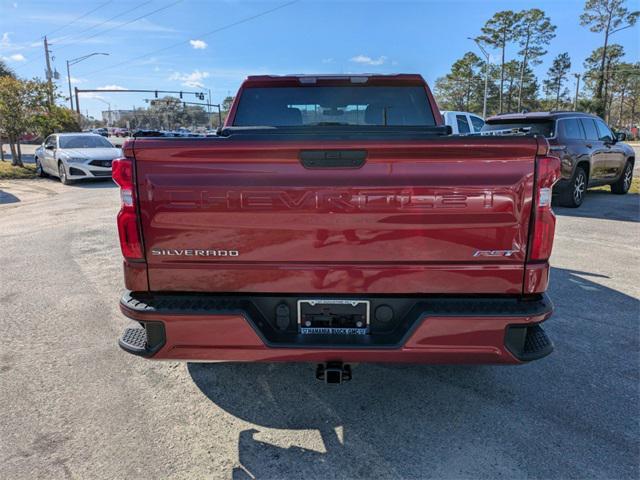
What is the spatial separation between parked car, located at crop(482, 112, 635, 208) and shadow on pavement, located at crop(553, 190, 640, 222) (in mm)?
333

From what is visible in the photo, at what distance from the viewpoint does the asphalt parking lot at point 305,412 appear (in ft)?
8.53

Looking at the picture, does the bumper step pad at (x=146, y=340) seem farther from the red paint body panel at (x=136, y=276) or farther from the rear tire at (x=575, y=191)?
the rear tire at (x=575, y=191)

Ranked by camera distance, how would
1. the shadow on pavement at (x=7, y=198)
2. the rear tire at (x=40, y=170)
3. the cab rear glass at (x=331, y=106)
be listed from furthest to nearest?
1. the rear tire at (x=40, y=170)
2. the shadow on pavement at (x=7, y=198)
3. the cab rear glass at (x=331, y=106)

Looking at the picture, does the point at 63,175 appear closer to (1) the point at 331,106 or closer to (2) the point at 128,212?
(1) the point at 331,106

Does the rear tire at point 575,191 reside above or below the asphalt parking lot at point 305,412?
above

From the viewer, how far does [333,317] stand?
8.62 ft

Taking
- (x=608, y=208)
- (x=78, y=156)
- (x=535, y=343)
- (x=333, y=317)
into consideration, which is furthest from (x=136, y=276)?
(x=78, y=156)

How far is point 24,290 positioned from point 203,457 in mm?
3985

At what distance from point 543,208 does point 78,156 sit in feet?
53.0

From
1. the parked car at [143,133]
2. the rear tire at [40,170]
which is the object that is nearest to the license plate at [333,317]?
the parked car at [143,133]

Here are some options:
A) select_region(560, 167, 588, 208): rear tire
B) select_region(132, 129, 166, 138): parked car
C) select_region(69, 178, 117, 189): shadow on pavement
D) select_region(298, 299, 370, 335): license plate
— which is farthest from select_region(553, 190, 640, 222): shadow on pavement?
select_region(69, 178, 117, 189): shadow on pavement

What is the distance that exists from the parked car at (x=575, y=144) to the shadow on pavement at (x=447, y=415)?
687 cm

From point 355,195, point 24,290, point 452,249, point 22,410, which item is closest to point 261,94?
point 355,195

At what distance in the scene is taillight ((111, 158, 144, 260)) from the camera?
2492 mm
